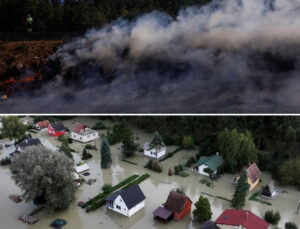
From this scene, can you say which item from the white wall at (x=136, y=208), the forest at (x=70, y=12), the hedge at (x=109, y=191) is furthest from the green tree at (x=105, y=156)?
the forest at (x=70, y=12)

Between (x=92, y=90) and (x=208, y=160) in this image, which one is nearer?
(x=92, y=90)

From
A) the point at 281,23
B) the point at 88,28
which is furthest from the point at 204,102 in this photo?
the point at 88,28

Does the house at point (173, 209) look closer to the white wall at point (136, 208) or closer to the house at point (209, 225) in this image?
the white wall at point (136, 208)

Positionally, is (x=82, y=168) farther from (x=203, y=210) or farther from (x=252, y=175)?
(x=252, y=175)

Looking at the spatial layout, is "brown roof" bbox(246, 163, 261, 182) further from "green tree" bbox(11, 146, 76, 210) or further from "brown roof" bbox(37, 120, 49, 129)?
"brown roof" bbox(37, 120, 49, 129)

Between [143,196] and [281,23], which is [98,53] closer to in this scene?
[281,23]

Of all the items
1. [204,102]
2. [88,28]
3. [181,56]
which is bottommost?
[204,102]

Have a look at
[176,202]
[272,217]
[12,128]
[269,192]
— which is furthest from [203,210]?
[12,128]
